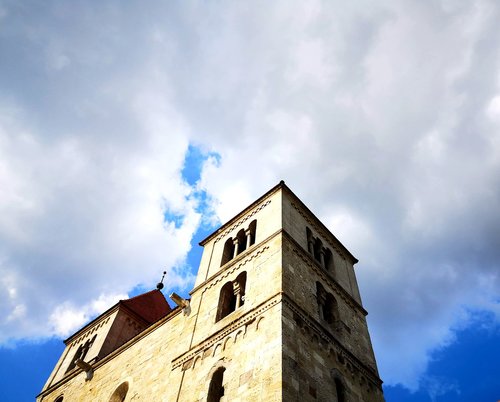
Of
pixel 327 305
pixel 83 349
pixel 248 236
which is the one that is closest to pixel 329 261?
pixel 327 305

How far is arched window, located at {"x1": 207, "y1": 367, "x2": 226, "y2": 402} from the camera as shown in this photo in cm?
1062

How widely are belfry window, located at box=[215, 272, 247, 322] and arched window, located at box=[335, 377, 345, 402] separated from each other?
12.5ft

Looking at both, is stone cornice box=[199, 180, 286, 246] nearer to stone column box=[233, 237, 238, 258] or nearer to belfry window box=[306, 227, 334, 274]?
stone column box=[233, 237, 238, 258]

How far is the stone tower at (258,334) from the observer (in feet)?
34.0

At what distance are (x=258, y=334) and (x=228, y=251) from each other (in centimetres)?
671

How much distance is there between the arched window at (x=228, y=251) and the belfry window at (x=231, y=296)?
195cm

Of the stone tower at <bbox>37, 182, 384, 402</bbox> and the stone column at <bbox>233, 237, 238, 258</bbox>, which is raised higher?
the stone column at <bbox>233, 237, 238, 258</bbox>

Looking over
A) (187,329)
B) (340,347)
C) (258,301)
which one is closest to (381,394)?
(340,347)

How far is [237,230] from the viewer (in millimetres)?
17766

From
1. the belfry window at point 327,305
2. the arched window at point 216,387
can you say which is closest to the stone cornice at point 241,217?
the belfry window at point 327,305

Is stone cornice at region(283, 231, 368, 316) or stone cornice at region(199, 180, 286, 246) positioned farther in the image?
stone cornice at region(199, 180, 286, 246)

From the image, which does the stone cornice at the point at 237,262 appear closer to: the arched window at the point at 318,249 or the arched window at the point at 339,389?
the arched window at the point at 318,249

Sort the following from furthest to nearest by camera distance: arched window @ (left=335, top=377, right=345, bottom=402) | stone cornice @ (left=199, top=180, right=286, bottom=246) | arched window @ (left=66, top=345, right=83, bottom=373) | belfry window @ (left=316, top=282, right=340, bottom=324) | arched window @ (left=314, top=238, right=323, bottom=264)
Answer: arched window @ (left=66, top=345, right=83, bottom=373) → stone cornice @ (left=199, top=180, right=286, bottom=246) → arched window @ (left=314, top=238, right=323, bottom=264) → belfry window @ (left=316, top=282, right=340, bottom=324) → arched window @ (left=335, top=377, right=345, bottom=402)

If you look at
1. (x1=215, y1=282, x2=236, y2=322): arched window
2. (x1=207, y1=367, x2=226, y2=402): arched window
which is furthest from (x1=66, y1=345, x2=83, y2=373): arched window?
(x1=207, y1=367, x2=226, y2=402): arched window
